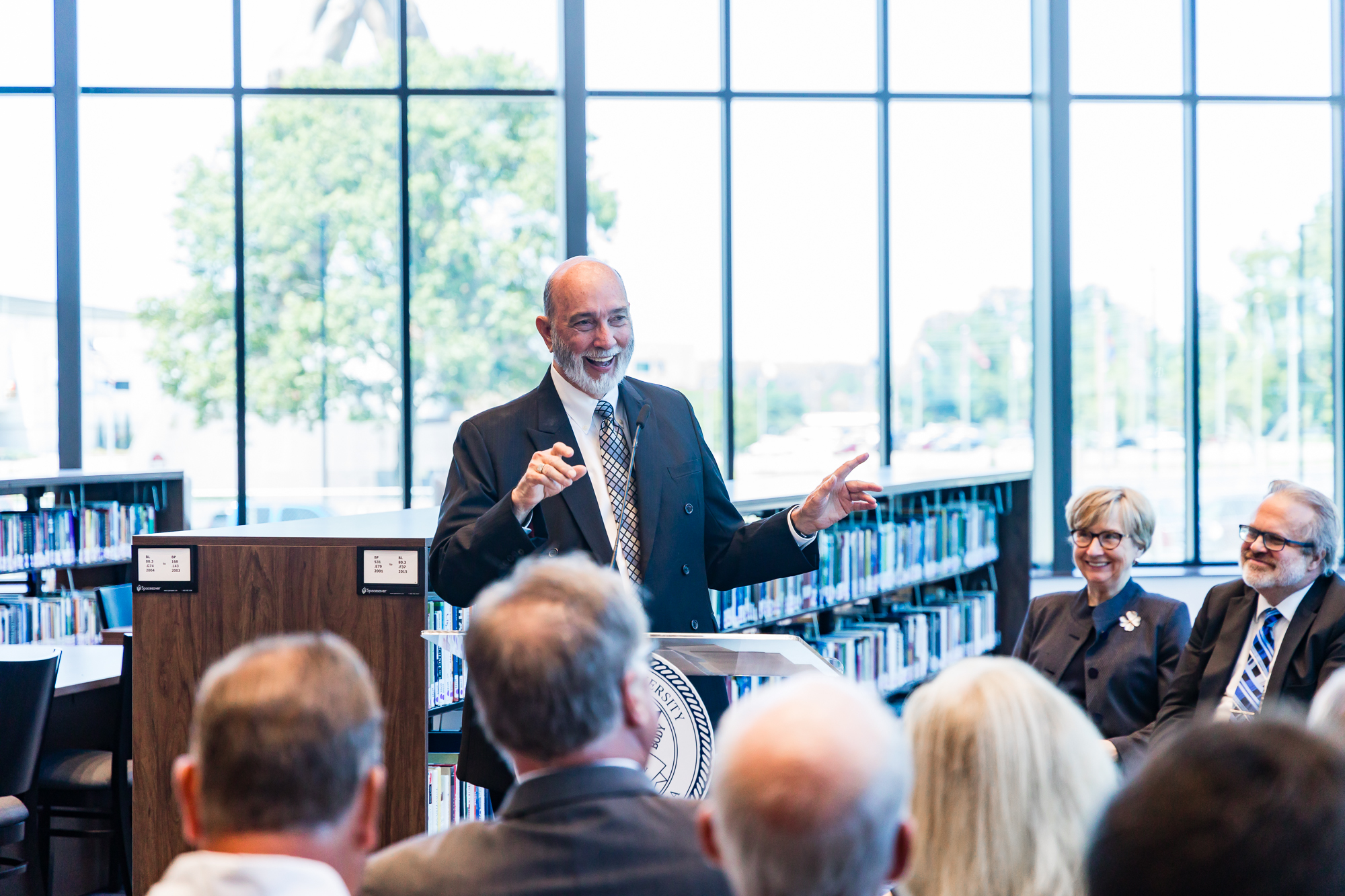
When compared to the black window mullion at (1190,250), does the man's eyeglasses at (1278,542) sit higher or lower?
lower

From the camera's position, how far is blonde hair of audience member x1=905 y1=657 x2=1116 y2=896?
1185 millimetres

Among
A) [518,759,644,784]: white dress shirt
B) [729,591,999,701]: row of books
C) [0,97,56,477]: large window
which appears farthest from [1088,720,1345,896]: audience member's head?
[0,97,56,477]: large window

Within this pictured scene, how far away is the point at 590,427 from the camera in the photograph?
266 centimetres

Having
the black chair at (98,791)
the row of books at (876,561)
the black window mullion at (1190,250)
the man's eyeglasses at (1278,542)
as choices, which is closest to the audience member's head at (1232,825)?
the man's eyeglasses at (1278,542)

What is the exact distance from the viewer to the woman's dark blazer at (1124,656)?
3.34m

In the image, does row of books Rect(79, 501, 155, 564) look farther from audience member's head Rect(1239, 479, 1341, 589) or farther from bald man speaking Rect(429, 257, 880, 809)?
audience member's head Rect(1239, 479, 1341, 589)

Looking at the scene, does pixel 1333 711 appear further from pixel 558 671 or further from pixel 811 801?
pixel 558 671

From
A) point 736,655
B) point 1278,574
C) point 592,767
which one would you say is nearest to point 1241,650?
point 1278,574

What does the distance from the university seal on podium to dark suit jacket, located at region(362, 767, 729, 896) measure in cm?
79

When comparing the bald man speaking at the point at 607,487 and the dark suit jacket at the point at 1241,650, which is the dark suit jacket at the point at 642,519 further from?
the dark suit jacket at the point at 1241,650

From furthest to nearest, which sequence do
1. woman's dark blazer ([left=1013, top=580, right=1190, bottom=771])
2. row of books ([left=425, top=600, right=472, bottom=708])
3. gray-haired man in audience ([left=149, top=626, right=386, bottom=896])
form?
woman's dark blazer ([left=1013, top=580, right=1190, bottom=771]) < row of books ([left=425, top=600, right=472, bottom=708]) < gray-haired man in audience ([left=149, top=626, right=386, bottom=896])

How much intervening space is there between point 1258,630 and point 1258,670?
113 mm

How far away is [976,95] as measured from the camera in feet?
27.0

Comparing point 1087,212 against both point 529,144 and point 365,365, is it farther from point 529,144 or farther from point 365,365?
point 365,365
